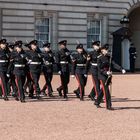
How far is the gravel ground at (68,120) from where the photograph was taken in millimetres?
10812

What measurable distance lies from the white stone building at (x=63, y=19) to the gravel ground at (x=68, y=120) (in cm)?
1515

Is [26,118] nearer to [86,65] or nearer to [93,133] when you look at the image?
[93,133]

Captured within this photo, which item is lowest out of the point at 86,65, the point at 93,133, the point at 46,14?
the point at 93,133

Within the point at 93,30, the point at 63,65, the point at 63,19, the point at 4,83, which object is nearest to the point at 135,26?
the point at 93,30

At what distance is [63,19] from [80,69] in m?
16.7

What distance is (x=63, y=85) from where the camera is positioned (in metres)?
17.5

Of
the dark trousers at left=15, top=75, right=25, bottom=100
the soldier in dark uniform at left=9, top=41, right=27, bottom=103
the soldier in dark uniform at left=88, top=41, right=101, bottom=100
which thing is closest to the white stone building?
the soldier in dark uniform at left=9, top=41, right=27, bottom=103

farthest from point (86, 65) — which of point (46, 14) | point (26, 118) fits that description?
point (46, 14)

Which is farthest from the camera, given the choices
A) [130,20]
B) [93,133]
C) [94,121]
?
[130,20]

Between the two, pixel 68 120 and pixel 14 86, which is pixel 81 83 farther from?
pixel 68 120

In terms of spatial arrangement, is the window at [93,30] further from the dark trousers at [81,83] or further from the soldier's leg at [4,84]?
the soldier's leg at [4,84]

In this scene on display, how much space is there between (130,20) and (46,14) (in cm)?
701

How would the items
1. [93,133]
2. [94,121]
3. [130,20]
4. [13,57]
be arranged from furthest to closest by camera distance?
[130,20] < [13,57] < [94,121] < [93,133]

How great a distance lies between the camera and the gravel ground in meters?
10.8
